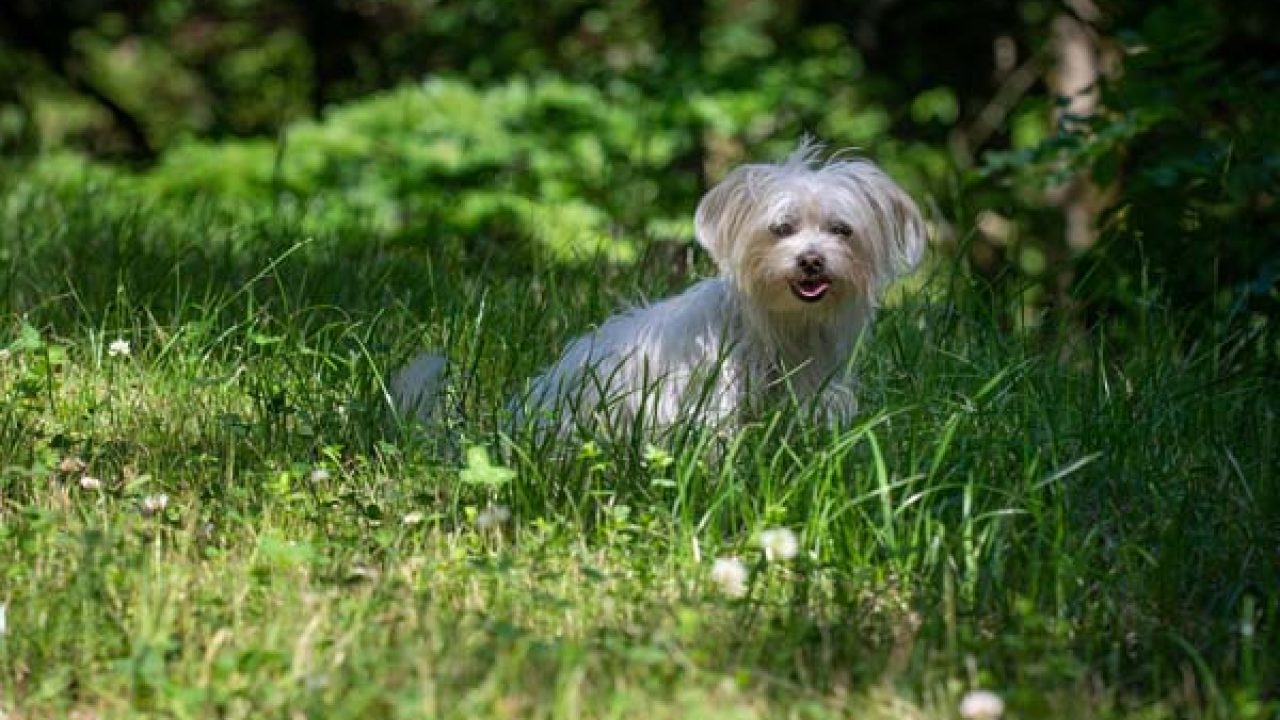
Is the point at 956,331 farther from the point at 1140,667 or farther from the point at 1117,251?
the point at 1140,667

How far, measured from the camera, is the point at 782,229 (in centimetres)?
478

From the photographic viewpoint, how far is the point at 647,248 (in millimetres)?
6258

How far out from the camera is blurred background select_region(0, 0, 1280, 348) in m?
6.04

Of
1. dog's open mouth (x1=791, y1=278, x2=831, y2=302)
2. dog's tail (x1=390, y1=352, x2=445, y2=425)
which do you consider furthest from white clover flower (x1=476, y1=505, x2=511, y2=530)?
dog's open mouth (x1=791, y1=278, x2=831, y2=302)

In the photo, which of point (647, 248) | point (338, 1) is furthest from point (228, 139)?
point (647, 248)

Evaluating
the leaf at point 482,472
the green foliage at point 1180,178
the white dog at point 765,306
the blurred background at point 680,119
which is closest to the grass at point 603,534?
the leaf at point 482,472

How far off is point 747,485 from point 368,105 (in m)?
6.88

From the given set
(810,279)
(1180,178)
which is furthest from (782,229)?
(1180,178)

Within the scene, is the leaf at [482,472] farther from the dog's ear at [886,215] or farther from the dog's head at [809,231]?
the dog's ear at [886,215]

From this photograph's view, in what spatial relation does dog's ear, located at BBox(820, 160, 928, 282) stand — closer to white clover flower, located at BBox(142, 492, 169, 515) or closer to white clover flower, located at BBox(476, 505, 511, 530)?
white clover flower, located at BBox(476, 505, 511, 530)

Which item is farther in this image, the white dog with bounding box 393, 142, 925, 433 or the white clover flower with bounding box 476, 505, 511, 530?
the white dog with bounding box 393, 142, 925, 433

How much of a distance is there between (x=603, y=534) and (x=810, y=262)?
115 centimetres

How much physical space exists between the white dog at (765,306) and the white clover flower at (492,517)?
71cm

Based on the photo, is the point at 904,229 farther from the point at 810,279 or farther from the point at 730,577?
the point at 730,577
